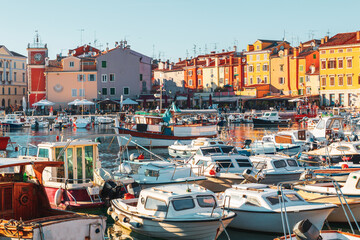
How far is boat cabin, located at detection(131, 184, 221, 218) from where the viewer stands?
46.8 ft

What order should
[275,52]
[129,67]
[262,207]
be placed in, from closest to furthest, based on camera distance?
1. [262,207]
2. [129,67]
3. [275,52]

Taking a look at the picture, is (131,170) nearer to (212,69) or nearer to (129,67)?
(129,67)

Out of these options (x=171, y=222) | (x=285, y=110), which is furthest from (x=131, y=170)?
(x=285, y=110)

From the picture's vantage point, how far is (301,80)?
81.1 m

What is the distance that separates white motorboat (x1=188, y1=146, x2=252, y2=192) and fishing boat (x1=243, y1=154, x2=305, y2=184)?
0.61 metres

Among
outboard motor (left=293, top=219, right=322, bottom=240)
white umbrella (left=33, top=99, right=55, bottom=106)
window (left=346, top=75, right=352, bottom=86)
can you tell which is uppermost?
window (left=346, top=75, right=352, bottom=86)

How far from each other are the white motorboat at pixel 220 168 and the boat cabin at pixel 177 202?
201 inches

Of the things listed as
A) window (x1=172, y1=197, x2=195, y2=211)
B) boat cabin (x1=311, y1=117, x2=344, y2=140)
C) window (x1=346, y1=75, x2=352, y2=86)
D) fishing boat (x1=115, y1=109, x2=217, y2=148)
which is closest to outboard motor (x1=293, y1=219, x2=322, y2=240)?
window (x1=172, y1=197, x2=195, y2=211)

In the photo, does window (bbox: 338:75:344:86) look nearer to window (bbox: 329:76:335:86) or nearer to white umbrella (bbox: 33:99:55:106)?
window (bbox: 329:76:335:86)

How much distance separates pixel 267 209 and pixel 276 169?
6.68 m

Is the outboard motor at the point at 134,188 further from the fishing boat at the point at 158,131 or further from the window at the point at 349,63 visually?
the window at the point at 349,63

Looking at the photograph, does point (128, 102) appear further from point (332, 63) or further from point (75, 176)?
point (75, 176)

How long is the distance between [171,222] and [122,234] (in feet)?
7.52

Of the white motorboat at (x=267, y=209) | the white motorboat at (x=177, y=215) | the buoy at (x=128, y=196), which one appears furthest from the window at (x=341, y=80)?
the white motorboat at (x=177, y=215)
